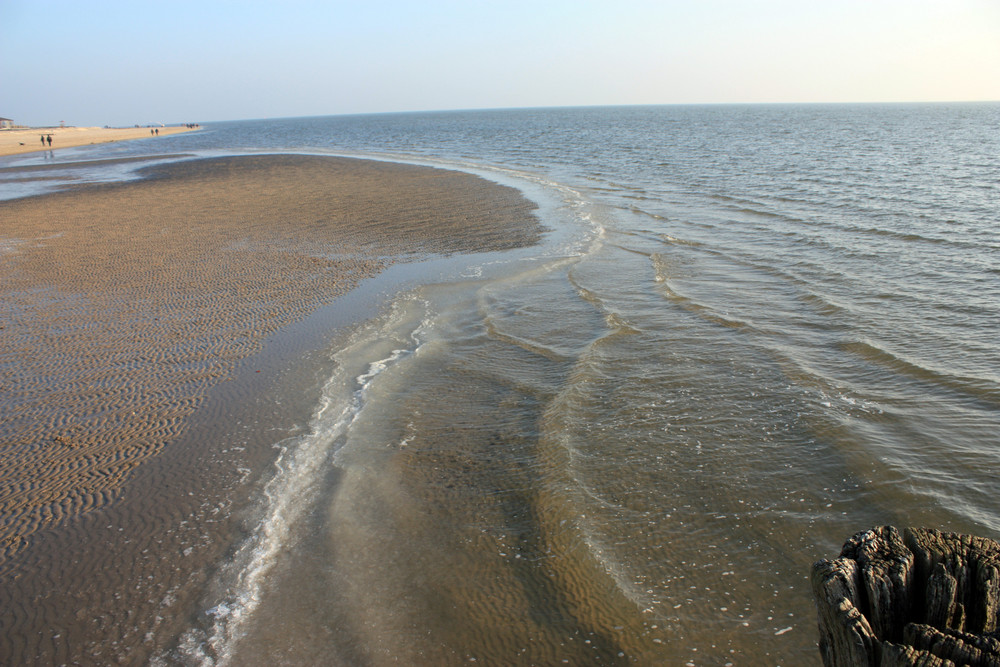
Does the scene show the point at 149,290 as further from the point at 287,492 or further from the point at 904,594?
the point at 904,594

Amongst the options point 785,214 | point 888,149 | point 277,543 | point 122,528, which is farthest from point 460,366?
point 888,149

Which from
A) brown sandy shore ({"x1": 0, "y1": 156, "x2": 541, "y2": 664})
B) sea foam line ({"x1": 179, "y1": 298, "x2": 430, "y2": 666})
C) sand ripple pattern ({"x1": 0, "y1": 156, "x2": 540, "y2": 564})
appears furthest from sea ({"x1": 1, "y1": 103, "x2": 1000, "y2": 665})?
sand ripple pattern ({"x1": 0, "y1": 156, "x2": 540, "y2": 564})

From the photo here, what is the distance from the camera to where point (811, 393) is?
6.45 metres

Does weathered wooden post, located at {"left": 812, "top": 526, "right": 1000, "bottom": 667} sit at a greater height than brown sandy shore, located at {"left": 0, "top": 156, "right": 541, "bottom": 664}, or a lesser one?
greater

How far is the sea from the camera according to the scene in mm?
3668

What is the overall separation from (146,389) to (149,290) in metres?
4.42

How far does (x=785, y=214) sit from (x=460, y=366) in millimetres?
13129

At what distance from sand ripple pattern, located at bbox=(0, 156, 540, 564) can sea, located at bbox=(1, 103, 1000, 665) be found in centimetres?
161

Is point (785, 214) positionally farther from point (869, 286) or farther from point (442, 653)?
point (442, 653)

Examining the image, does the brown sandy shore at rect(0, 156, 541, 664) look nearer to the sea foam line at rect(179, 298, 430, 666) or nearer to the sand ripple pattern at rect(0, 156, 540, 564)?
the sand ripple pattern at rect(0, 156, 540, 564)

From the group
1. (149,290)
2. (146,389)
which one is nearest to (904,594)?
(146,389)

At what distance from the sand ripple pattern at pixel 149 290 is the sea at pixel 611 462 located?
1613 mm

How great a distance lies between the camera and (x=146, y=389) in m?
6.87

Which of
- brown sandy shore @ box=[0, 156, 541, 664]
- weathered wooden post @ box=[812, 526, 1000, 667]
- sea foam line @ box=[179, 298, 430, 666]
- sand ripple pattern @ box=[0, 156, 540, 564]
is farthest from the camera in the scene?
sand ripple pattern @ box=[0, 156, 540, 564]
